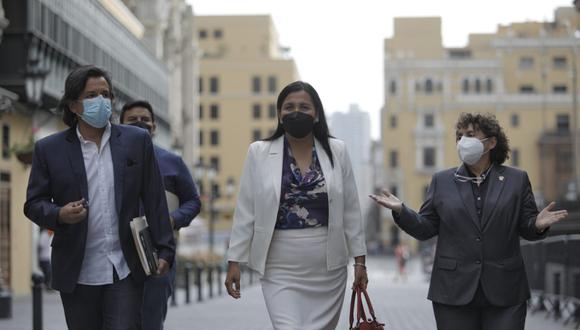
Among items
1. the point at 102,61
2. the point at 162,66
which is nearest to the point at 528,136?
the point at 162,66

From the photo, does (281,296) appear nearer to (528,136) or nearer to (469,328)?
(469,328)

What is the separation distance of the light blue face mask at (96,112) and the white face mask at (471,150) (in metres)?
2.32

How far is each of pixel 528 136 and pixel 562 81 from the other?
618cm

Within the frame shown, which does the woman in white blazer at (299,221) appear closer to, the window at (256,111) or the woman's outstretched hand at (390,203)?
the woman's outstretched hand at (390,203)

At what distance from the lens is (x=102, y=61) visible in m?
45.0

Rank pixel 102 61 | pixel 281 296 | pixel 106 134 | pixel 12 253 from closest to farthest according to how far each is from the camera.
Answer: pixel 106 134, pixel 281 296, pixel 12 253, pixel 102 61

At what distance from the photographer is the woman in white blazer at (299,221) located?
302 inches

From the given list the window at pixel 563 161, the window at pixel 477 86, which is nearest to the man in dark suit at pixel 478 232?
the window at pixel 563 161

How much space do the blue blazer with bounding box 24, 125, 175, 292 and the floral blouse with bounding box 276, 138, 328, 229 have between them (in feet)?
3.26

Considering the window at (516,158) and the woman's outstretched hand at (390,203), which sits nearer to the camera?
the woman's outstretched hand at (390,203)

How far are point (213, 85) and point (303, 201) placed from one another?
109917 mm

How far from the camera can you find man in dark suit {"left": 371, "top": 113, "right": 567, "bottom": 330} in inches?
301

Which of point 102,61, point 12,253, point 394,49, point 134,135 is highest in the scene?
point 394,49

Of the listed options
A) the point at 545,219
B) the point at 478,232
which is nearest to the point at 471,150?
the point at 478,232
